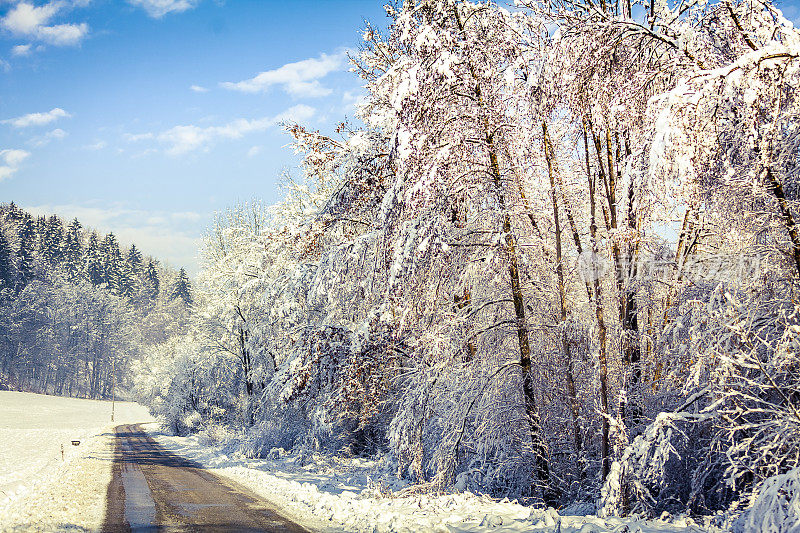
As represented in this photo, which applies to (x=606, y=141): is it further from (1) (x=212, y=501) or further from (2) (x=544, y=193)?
(1) (x=212, y=501)

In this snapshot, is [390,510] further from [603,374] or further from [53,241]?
[53,241]

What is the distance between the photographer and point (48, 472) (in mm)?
17297

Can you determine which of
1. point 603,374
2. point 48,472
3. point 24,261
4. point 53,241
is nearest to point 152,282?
point 53,241

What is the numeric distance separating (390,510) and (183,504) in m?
4.37

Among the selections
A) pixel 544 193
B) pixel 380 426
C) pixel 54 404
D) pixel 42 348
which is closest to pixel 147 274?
pixel 42 348

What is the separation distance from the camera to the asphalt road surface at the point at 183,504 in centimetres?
778

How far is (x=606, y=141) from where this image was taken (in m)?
9.35

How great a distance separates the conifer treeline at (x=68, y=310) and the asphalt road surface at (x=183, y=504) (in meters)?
52.3

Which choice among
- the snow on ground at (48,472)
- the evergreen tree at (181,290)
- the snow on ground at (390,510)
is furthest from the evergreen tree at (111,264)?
the snow on ground at (390,510)

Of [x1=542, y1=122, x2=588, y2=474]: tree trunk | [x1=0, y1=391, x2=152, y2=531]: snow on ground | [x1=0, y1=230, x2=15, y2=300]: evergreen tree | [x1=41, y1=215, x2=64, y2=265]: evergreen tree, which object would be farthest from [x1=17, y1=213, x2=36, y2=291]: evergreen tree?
[x1=542, y1=122, x2=588, y2=474]: tree trunk

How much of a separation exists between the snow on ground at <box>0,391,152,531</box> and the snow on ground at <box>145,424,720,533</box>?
3.35 m

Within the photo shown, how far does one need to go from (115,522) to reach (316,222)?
6966 mm

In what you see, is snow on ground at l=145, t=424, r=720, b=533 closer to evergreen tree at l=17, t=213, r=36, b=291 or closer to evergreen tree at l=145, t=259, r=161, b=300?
evergreen tree at l=17, t=213, r=36, b=291

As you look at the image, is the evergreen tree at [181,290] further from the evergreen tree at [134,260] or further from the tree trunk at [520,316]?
the tree trunk at [520,316]
